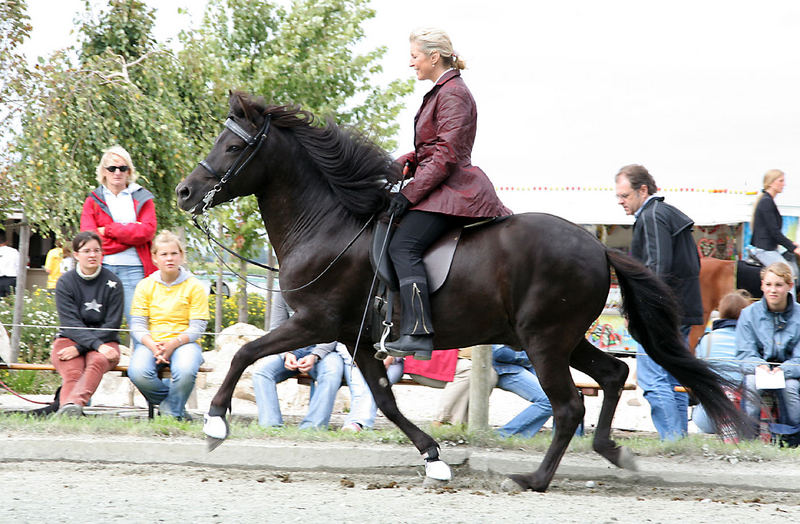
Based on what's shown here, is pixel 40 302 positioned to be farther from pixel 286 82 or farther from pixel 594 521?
pixel 594 521

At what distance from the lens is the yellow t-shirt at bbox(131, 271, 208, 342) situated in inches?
287

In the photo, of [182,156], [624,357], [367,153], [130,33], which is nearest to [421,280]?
[367,153]

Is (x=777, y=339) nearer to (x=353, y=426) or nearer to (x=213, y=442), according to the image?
(x=353, y=426)

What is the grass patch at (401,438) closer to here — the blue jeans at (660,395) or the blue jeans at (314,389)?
the blue jeans at (660,395)

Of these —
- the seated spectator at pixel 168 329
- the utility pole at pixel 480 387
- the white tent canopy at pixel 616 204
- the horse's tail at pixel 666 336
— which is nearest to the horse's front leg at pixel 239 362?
the utility pole at pixel 480 387

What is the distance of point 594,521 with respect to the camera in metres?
4.31

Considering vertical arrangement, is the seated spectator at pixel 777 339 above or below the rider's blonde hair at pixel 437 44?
below

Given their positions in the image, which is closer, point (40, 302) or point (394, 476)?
point (394, 476)

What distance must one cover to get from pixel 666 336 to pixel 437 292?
1562mm

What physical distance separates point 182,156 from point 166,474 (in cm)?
877

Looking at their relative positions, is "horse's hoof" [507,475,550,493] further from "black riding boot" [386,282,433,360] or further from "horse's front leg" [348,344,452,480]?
"black riding boot" [386,282,433,360]

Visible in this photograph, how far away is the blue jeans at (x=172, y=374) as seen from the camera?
702cm

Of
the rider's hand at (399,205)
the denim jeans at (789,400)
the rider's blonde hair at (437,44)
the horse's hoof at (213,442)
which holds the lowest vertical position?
the horse's hoof at (213,442)

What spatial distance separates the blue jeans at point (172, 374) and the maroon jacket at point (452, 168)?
8.80 ft
